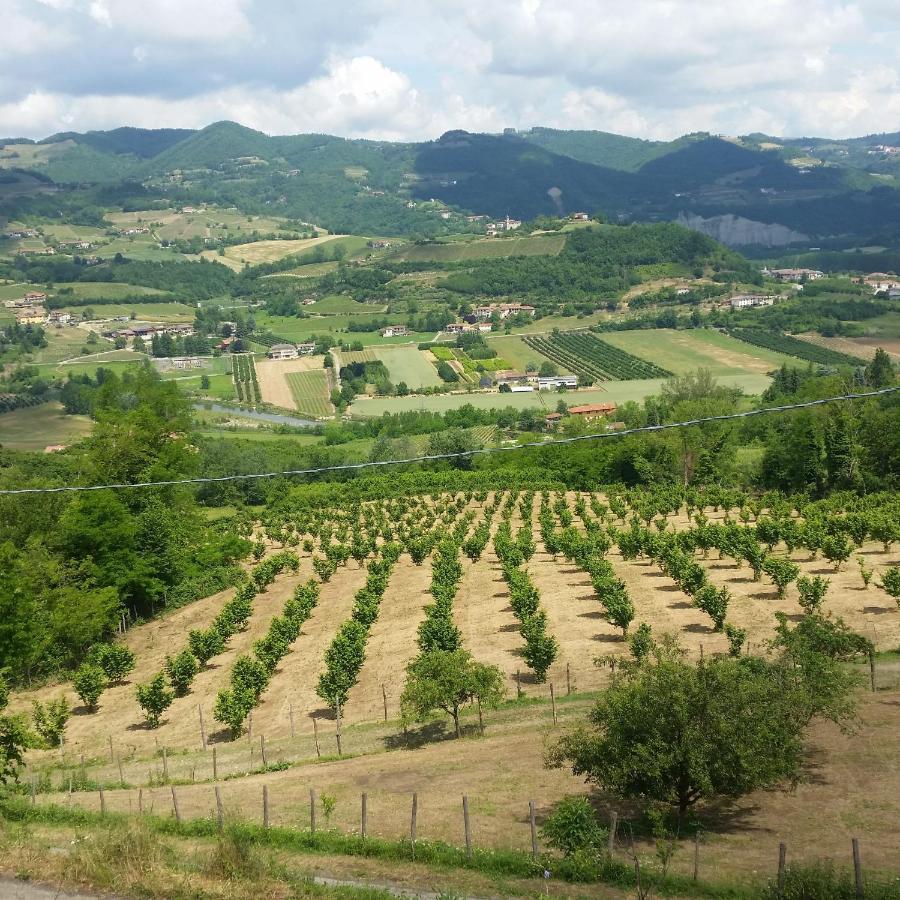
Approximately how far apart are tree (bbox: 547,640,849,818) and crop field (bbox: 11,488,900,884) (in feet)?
4.28

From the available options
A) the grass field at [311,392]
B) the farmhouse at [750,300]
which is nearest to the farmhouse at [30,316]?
the grass field at [311,392]

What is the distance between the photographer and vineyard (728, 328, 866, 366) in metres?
121

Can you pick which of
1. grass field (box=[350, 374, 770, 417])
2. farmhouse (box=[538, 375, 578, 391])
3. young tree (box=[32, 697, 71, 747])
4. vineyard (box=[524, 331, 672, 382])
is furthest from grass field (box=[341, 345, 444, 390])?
young tree (box=[32, 697, 71, 747])

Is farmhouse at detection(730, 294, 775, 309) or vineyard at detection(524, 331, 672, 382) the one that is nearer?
vineyard at detection(524, 331, 672, 382)

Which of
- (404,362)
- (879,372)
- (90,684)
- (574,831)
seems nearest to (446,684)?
(574,831)

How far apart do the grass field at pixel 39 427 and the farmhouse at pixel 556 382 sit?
51515 mm

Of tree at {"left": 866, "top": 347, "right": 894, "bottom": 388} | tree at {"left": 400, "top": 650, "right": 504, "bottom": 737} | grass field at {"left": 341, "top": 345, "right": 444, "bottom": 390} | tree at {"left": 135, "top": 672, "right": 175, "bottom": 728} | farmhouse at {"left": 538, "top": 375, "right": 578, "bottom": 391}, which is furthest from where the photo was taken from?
grass field at {"left": 341, "top": 345, "right": 444, "bottom": 390}

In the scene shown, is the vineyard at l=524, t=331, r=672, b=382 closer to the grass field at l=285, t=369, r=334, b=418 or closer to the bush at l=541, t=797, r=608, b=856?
the grass field at l=285, t=369, r=334, b=418

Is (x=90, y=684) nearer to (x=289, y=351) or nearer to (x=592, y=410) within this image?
(x=592, y=410)

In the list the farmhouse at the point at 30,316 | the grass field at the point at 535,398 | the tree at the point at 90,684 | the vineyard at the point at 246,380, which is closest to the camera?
the tree at the point at 90,684

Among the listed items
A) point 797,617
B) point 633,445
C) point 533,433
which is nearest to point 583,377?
point 533,433

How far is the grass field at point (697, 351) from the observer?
413 ft

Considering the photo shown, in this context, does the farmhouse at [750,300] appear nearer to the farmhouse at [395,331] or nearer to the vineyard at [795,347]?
the vineyard at [795,347]

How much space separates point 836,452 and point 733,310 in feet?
347
